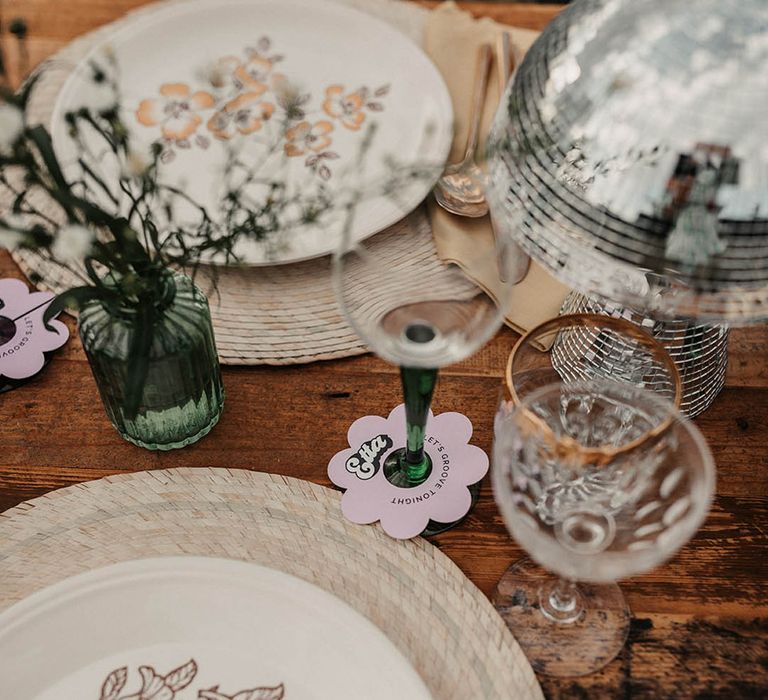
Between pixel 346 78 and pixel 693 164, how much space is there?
54 centimetres

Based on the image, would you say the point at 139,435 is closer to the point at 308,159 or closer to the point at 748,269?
the point at 308,159

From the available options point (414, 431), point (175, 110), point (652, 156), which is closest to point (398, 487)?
point (414, 431)

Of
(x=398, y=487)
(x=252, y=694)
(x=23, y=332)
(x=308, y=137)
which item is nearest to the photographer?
(x=252, y=694)

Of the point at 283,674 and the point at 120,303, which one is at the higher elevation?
the point at 120,303

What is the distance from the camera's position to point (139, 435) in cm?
77

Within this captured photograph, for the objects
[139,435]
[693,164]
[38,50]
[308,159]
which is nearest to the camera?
[693,164]

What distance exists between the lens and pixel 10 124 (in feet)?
1.74

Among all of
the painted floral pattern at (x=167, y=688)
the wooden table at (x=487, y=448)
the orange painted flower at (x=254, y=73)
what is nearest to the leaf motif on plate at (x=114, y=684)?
the painted floral pattern at (x=167, y=688)

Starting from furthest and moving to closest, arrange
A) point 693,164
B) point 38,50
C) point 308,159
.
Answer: point 38,50
point 308,159
point 693,164

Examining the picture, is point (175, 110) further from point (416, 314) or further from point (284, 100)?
point (416, 314)

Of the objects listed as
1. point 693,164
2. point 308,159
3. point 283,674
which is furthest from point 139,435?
point 693,164

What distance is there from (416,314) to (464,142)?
0.38 metres

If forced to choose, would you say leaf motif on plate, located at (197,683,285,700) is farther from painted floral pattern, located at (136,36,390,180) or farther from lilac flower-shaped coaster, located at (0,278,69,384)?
painted floral pattern, located at (136,36,390,180)

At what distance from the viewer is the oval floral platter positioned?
36.9 inches
